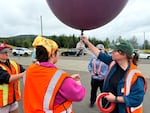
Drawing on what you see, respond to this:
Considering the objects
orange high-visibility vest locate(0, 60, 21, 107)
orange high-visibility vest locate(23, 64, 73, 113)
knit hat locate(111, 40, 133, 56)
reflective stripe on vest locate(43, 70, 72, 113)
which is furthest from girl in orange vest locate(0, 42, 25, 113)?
knit hat locate(111, 40, 133, 56)

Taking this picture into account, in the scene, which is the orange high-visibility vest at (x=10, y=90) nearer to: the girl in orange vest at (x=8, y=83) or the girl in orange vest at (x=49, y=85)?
the girl in orange vest at (x=8, y=83)

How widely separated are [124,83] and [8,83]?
1.51 m

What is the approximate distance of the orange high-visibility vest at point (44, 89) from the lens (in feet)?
7.61

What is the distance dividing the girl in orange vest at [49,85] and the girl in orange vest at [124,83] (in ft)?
1.92

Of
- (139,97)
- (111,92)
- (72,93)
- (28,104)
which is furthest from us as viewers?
(111,92)

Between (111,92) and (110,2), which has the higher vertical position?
(110,2)

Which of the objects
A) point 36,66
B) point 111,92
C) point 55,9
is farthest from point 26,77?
point 111,92

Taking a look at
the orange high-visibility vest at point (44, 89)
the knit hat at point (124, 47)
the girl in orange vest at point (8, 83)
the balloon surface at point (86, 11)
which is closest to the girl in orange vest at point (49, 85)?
the orange high-visibility vest at point (44, 89)

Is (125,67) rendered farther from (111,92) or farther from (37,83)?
(37,83)

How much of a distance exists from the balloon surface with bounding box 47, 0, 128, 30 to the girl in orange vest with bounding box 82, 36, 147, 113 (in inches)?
12.1

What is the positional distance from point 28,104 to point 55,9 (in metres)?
0.96

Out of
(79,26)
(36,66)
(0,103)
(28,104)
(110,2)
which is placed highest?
(110,2)

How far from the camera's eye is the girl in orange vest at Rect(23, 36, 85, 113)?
2.31 metres

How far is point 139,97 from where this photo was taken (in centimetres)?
273
